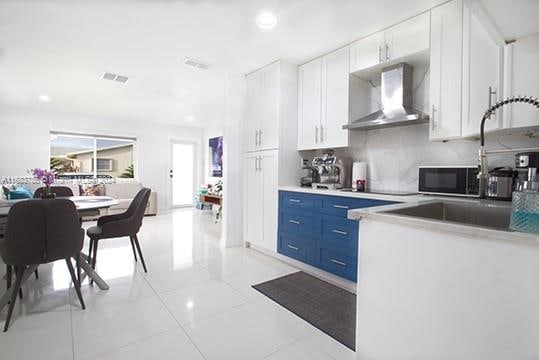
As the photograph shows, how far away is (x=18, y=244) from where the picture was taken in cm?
175

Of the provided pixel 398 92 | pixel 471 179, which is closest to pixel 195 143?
pixel 398 92

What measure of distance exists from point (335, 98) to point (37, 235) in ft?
9.47

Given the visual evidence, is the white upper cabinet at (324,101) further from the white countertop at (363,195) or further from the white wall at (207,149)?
the white wall at (207,149)

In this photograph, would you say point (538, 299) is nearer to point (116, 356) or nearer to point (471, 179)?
point (471, 179)

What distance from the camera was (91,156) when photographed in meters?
6.33

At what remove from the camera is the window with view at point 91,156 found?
5.97 meters

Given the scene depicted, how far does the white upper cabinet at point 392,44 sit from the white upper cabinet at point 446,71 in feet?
0.29

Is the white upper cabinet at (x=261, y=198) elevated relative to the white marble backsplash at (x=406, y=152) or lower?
lower

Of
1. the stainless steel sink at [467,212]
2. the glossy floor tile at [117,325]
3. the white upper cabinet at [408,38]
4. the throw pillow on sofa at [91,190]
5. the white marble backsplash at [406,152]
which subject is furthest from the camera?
the throw pillow on sofa at [91,190]

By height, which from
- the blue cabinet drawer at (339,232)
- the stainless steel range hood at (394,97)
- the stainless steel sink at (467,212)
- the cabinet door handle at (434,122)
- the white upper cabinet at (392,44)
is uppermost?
the white upper cabinet at (392,44)

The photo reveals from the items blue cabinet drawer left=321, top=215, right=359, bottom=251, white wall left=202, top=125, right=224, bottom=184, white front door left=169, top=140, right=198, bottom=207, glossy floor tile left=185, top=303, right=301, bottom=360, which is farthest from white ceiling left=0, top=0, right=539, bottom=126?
white front door left=169, top=140, right=198, bottom=207

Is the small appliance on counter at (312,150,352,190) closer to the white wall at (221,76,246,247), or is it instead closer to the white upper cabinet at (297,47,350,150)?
the white upper cabinet at (297,47,350,150)

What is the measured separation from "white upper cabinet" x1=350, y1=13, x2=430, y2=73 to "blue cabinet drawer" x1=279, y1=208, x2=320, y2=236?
5.29 feet

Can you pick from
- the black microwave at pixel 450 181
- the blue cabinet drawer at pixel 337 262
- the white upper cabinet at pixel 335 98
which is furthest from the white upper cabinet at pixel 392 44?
the blue cabinet drawer at pixel 337 262
